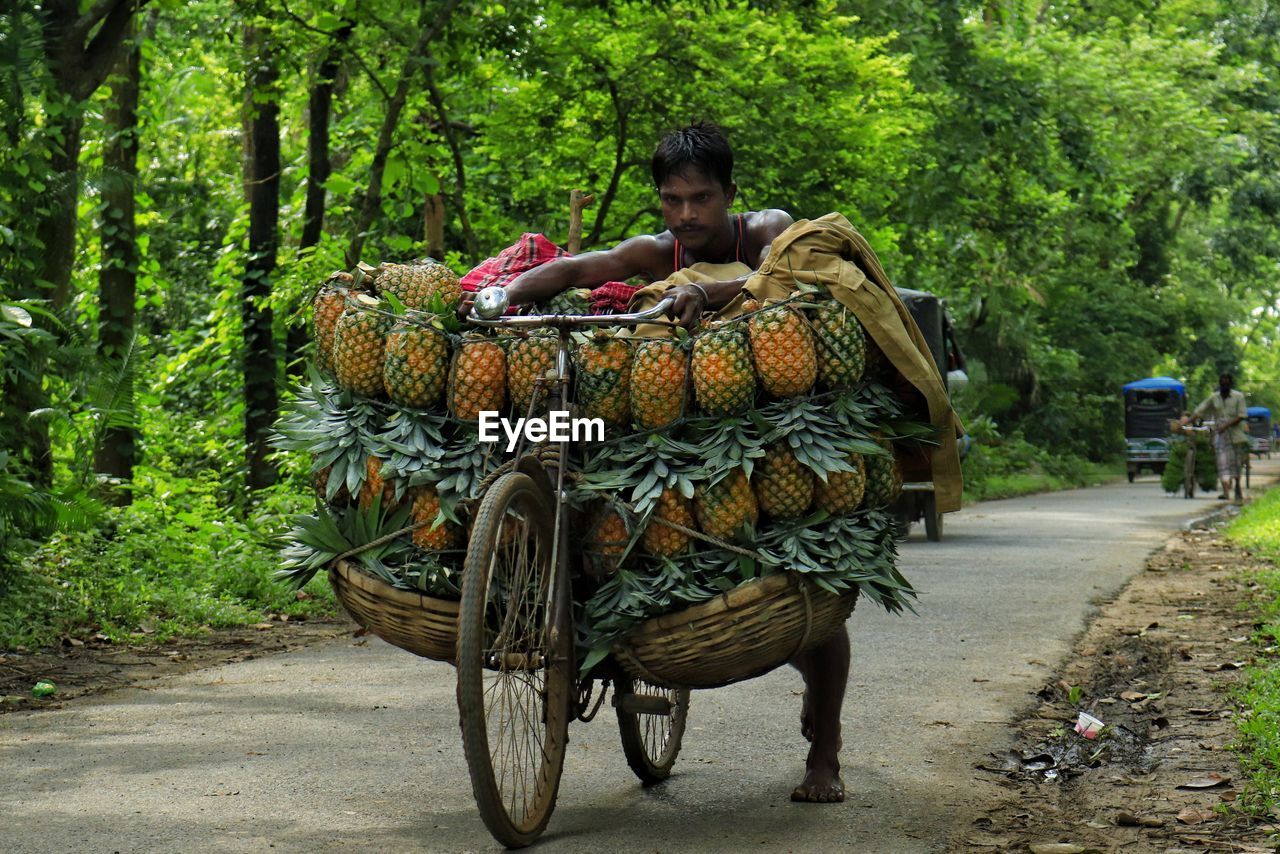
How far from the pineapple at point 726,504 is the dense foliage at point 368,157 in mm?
2174

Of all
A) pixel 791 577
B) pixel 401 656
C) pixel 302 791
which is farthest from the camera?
pixel 401 656

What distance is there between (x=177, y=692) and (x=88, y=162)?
940 cm

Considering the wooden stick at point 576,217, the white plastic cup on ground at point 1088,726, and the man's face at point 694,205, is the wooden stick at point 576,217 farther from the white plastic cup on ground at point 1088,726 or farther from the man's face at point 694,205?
the white plastic cup on ground at point 1088,726

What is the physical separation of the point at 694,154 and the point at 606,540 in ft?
4.34

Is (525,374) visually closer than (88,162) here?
Yes

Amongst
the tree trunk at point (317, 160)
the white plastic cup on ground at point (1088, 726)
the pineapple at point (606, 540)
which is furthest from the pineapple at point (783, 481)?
the tree trunk at point (317, 160)

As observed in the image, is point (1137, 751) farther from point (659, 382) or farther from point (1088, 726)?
point (659, 382)

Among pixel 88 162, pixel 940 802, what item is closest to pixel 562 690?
pixel 940 802

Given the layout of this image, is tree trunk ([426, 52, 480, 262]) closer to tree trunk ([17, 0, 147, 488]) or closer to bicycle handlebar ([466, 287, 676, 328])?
tree trunk ([17, 0, 147, 488])

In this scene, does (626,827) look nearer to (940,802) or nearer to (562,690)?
(562,690)

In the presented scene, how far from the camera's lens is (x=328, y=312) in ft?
16.3

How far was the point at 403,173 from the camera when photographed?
13.6 meters

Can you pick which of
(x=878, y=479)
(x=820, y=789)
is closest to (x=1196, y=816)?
(x=820, y=789)

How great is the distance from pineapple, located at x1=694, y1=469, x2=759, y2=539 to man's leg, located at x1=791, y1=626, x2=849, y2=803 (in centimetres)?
72
